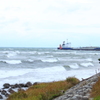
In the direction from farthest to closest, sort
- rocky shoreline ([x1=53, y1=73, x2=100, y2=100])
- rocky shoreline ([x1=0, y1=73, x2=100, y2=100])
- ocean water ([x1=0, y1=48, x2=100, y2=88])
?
ocean water ([x1=0, y1=48, x2=100, y2=88])
rocky shoreline ([x1=0, y1=73, x2=100, y2=100])
rocky shoreline ([x1=53, y1=73, x2=100, y2=100])

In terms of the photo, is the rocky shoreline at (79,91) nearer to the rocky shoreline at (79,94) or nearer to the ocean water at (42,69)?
the rocky shoreline at (79,94)

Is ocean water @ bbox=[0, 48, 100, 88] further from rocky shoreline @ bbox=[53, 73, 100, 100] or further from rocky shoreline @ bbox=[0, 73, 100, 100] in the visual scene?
rocky shoreline @ bbox=[53, 73, 100, 100]

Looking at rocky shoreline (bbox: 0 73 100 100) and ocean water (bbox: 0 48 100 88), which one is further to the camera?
ocean water (bbox: 0 48 100 88)

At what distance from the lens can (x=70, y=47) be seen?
15738cm

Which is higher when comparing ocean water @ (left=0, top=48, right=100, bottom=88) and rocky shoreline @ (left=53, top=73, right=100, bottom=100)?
rocky shoreline @ (left=53, top=73, right=100, bottom=100)

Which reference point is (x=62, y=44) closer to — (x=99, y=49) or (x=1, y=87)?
(x=99, y=49)

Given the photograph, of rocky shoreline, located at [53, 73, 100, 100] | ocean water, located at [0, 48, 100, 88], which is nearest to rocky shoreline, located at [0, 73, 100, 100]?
rocky shoreline, located at [53, 73, 100, 100]

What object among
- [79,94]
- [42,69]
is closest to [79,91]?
[79,94]

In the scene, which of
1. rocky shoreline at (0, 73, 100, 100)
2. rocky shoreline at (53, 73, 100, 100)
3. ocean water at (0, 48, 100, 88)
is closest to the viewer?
rocky shoreline at (53, 73, 100, 100)

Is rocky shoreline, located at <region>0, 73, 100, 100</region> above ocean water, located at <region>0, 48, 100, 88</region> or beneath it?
above

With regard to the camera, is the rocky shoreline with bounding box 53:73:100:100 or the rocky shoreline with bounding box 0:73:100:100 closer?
the rocky shoreline with bounding box 53:73:100:100

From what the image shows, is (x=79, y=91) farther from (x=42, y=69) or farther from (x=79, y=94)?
(x=42, y=69)

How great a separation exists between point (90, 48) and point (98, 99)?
475 ft

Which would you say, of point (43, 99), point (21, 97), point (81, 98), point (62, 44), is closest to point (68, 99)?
point (81, 98)
